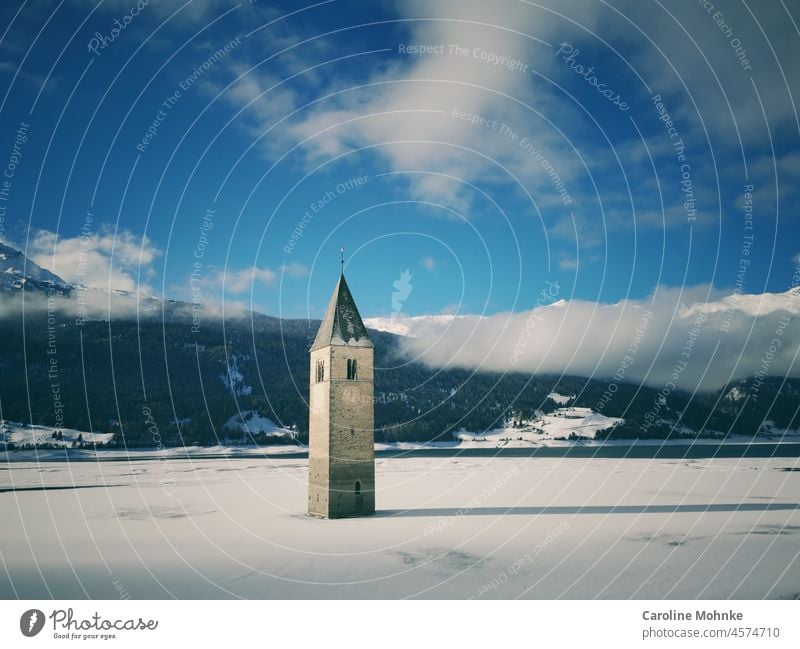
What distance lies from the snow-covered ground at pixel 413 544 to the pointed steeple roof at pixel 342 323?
11.5 metres

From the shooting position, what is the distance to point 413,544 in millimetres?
29781

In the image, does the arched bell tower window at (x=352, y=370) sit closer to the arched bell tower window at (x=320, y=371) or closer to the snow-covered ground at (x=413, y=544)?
the arched bell tower window at (x=320, y=371)

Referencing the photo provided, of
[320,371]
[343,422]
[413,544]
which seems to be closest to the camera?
[413,544]

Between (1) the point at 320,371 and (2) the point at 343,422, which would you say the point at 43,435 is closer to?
(1) the point at 320,371

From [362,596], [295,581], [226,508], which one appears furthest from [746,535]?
[226,508]

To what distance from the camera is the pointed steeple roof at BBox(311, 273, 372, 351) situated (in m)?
39.9

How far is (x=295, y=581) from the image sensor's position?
80.1ft

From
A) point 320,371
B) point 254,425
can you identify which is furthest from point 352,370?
point 254,425

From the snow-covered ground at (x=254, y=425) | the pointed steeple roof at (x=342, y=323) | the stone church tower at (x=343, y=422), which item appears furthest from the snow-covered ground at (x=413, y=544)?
the snow-covered ground at (x=254, y=425)

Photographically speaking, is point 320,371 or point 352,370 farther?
point 320,371

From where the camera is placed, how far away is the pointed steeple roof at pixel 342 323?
1571 inches

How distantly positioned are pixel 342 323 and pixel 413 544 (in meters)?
16.1
